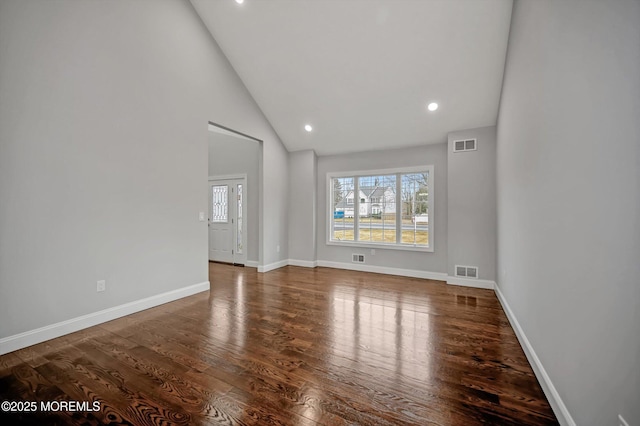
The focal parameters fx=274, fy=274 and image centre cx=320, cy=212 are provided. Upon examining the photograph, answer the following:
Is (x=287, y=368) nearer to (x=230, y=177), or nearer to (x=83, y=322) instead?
(x=83, y=322)

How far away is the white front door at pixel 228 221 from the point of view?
641cm

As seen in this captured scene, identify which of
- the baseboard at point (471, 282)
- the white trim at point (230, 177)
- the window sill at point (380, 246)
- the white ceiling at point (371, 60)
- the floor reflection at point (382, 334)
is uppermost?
the white ceiling at point (371, 60)

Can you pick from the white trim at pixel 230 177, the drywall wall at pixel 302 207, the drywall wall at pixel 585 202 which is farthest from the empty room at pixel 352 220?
the white trim at pixel 230 177

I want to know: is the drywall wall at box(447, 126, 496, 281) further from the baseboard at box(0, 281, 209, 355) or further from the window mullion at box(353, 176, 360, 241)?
the baseboard at box(0, 281, 209, 355)

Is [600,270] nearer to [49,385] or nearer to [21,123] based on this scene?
[49,385]

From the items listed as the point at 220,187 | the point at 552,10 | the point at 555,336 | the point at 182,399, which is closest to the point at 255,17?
the point at 552,10

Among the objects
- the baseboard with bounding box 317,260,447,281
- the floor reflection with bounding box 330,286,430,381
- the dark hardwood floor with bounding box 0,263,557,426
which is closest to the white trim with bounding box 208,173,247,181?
the baseboard with bounding box 317,260,447,281

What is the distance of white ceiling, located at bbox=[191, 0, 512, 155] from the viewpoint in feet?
11.0

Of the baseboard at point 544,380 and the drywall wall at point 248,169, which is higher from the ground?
the drywall wall at point 248,169

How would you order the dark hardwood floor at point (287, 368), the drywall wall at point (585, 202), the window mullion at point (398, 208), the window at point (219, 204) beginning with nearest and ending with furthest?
1. the drywall wall at point (585, 202)
2. the dark hardwood floor at point (287, 368)
3. the window mullion at point (398, 208)
4. the window at point (219, 204)

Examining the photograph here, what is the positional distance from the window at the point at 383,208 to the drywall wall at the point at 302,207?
40cm

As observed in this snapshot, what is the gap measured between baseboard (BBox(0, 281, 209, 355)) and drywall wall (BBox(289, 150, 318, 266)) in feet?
8.78

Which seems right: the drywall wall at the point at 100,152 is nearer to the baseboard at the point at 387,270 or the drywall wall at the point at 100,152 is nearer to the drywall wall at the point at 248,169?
the drywall wall at the point at 248,169

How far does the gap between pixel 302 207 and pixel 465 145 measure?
11.3 ft
